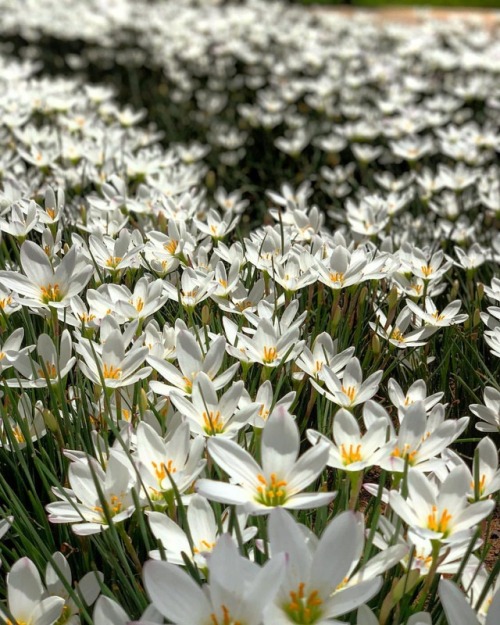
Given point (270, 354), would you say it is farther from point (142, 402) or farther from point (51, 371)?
point (51, 371)

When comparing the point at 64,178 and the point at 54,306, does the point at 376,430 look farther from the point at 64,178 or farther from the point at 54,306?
the point at 64,178

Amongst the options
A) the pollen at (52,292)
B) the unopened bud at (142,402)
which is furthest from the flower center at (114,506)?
the pollen at (52,292)

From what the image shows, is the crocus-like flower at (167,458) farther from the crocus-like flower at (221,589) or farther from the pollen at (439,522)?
the pollen at (439,522)

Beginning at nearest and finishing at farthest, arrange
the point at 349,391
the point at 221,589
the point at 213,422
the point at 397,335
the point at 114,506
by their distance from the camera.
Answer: the point at 221,589
the point at 114,506
the point at 213,422
the point at 349,391
the point at 397,335

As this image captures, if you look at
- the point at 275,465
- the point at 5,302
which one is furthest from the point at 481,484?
the point at 5,302

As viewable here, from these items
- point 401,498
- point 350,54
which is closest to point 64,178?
point 401,498
